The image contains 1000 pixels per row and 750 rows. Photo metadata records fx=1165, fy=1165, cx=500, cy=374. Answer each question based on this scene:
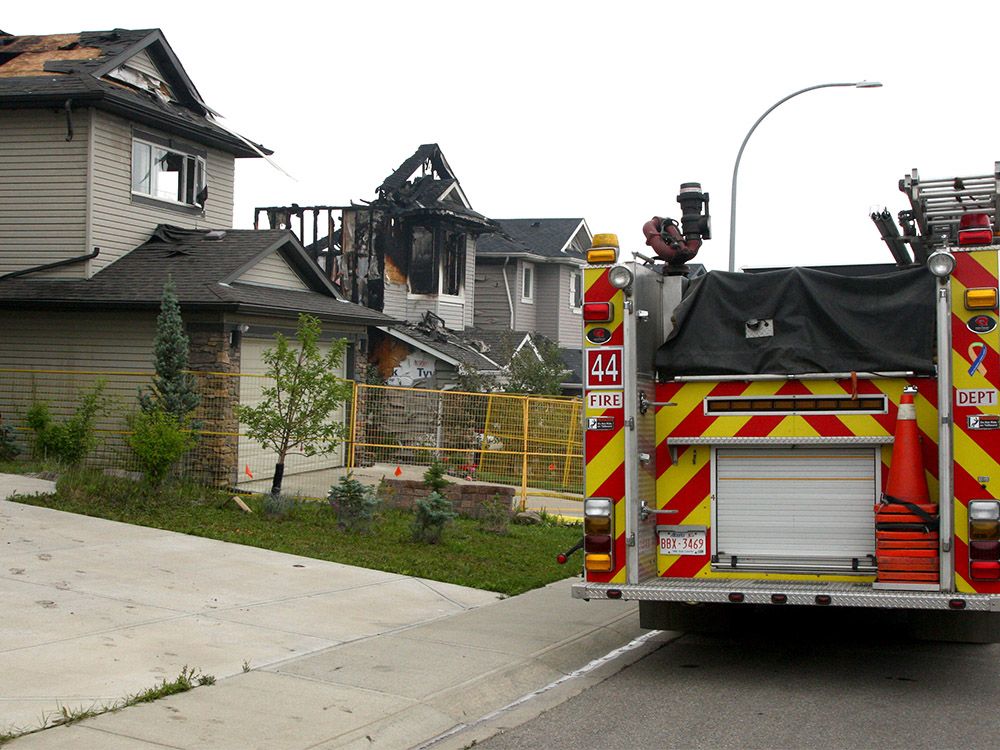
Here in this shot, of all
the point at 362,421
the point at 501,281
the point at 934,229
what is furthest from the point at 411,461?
the point at 501,281

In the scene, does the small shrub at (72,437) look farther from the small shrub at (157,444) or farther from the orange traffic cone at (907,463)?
the orange traffic cone at (907,463)

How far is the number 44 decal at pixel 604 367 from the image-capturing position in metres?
8.19

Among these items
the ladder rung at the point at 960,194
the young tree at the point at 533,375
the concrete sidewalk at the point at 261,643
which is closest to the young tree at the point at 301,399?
the concrete sidewalk at the point at 261,643

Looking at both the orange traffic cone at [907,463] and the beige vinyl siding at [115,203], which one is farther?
the beige vinyl siding at [115,203]

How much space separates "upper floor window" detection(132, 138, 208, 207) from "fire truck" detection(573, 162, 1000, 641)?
14493 mm

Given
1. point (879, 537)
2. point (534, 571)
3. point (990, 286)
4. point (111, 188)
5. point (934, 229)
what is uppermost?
point (111, 188)

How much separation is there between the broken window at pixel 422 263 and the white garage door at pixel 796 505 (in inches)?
1021

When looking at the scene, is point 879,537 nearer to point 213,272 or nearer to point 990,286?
point 990,286

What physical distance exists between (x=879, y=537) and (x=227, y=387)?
11891 mm

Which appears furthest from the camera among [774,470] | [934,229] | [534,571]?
[534,571]

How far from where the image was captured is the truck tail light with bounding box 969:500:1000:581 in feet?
23.9

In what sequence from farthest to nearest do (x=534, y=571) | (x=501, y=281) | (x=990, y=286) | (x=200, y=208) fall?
(x=501, y=281), (x=200, y=208), (x=534, y=571), (x=990, y=286)

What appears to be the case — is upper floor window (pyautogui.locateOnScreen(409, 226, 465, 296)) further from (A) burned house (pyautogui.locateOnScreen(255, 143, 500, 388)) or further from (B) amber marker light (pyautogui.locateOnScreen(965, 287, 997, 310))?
(B) amber marker light (pyautogui.locateOnScreen(965, 287, 997, 310))

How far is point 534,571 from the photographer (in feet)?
41.0
